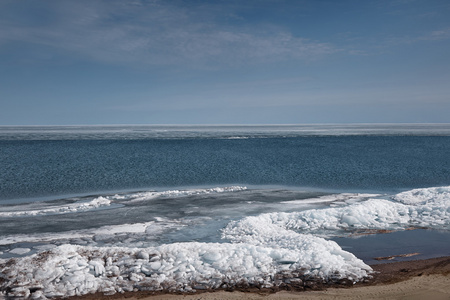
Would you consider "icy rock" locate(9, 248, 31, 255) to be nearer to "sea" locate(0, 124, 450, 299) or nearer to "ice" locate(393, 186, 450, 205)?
"sea" locate(0, 124, 450, 299)

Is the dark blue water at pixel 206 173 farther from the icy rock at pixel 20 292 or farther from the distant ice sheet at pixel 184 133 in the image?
the distant ice sheet at pixel 184 133

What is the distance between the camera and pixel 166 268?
8.51 metres

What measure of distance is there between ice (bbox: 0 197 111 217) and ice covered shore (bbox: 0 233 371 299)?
21.8 ft

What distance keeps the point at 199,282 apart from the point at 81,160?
31.1 meters

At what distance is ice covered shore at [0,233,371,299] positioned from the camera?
784 centimetres

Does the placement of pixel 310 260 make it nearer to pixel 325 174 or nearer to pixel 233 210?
pixel 233 210

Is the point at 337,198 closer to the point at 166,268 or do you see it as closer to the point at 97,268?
the point at 166,268

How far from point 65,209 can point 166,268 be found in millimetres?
8878

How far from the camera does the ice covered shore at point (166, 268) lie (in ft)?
25.7

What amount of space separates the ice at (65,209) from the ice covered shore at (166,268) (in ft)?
21.8

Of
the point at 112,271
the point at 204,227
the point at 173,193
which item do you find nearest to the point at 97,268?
the point at 112,271

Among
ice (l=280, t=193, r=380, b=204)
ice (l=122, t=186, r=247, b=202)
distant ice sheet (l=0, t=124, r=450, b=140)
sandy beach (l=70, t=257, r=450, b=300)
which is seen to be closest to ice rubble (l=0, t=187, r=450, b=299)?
sandy beach (l=70, t=257, r=450, b=300)

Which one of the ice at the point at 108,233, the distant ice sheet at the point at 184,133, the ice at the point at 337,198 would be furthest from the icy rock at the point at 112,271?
the distant ice sheet at the point at 184,133

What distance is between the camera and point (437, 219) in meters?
13.5
